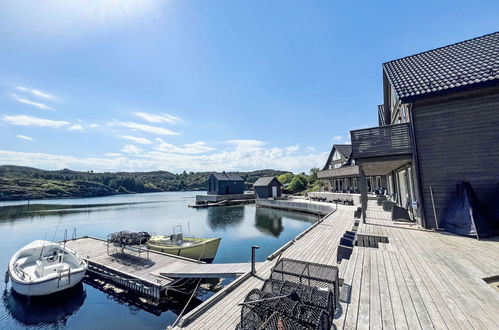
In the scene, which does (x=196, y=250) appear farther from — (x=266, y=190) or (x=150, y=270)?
(x=266, y=190)

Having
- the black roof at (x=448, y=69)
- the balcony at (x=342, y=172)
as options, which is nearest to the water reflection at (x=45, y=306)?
the black roof at (x=448, y=69)

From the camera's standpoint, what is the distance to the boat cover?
6.14m

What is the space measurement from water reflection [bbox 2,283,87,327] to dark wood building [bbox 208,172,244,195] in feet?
118

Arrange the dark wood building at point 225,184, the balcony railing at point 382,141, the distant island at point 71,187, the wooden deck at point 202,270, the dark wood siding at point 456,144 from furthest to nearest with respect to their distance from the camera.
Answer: the distant island at point 71,187, the dark wood building at point 225,184, the balcony railing at point 382,141, the wooden deck at point 202,270, the dark wood siding at point 456,144

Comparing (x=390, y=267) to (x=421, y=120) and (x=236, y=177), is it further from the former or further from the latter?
(x=236, y=177)

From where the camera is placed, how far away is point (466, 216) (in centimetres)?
640

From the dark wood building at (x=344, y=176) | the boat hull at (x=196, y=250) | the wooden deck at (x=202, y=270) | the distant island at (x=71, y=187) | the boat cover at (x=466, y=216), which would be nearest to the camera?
the boat cover at (x=466, y=216)

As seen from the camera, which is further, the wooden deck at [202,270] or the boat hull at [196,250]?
the boat hull at [196,250]

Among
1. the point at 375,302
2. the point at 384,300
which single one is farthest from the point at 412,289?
the point at 375,302

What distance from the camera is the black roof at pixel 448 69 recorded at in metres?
7.03

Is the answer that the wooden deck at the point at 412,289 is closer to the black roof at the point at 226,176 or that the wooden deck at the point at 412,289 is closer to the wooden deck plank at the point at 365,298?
the wooden deck plank at the point at 365,298

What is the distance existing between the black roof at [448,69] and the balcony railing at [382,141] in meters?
1.24

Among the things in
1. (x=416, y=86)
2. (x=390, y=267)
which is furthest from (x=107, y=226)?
(x=416, y=86)

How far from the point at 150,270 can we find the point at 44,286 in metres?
3.81
